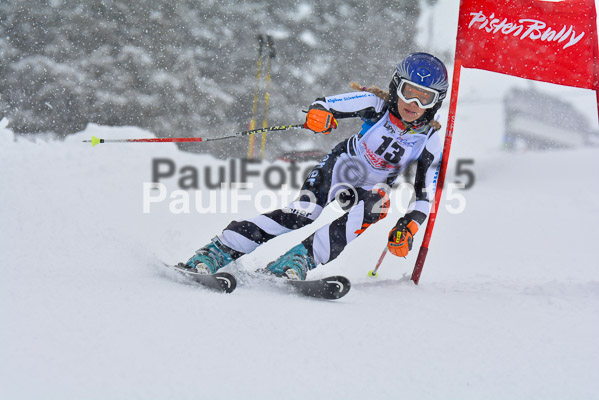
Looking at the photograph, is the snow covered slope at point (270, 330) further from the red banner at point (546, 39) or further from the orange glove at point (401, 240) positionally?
the red banner at point (546, 39)

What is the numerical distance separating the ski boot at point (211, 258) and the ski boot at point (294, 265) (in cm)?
26

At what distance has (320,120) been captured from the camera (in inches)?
134

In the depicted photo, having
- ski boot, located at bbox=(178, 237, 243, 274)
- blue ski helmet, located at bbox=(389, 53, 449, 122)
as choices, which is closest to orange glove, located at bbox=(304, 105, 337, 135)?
blue ski helmet, located at bbox=(389, 53, 449, 122)

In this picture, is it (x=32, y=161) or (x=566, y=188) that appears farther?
(x=566, y=188)

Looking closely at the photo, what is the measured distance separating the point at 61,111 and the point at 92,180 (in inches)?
504

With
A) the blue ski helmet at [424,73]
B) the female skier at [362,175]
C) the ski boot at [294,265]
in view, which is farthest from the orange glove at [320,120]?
the ski boot at [294,265]

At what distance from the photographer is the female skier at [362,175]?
3367mm

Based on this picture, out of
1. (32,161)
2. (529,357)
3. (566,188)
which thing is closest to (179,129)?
(32,161)

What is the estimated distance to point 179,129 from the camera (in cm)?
2005

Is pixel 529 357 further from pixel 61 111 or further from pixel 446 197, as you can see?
pixel 61 111

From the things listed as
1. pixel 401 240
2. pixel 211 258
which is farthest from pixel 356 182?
pixel 211 258

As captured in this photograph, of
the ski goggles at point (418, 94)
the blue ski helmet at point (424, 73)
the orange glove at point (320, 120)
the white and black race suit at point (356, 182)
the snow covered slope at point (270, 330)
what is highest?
the blue ski helmet at point (424, 73)

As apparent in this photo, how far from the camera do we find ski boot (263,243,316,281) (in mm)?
3279

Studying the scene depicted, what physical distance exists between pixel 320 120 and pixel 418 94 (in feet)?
2.12
